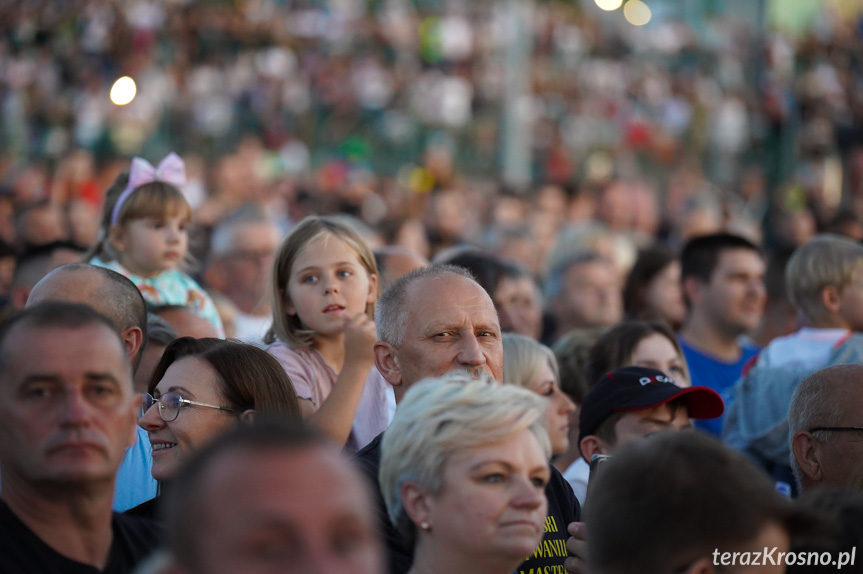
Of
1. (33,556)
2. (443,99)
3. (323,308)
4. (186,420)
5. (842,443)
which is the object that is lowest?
(842,443)

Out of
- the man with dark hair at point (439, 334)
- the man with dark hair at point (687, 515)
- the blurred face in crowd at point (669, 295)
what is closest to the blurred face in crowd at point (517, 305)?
the blurred face in crowd at point (669, 295)

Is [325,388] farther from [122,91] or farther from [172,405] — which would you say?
[122,91]

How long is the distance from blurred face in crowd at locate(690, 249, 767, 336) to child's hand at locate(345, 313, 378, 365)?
2987 millimetres

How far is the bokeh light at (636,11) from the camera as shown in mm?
20953


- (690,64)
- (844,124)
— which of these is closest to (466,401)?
(844,124)

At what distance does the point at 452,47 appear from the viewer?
18547mm

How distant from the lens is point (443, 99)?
59.2 feet

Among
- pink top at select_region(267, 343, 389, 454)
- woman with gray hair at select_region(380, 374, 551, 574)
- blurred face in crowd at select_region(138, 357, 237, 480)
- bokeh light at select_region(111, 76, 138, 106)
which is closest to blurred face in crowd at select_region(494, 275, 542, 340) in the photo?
pink top at select_region(267, 343, 389, 454)

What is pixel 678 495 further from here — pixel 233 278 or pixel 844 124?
pixel 844 124

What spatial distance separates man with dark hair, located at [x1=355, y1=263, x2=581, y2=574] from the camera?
3531 mm

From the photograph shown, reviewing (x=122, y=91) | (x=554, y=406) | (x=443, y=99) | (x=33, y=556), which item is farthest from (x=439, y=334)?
(x=443, y=99)

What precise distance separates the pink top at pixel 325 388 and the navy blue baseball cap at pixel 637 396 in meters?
0.91

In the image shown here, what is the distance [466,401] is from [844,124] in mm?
16163

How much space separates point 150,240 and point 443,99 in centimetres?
1310
